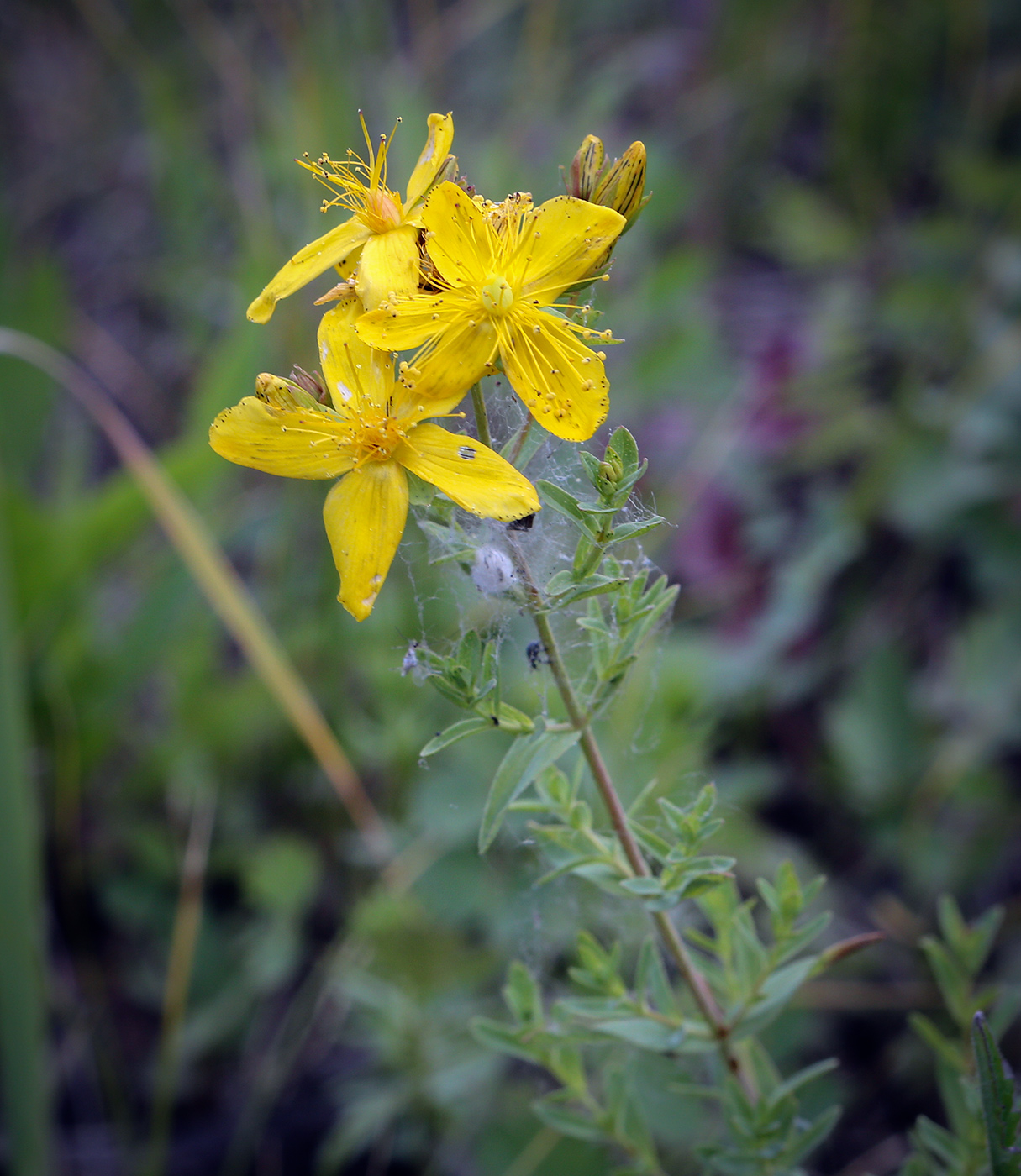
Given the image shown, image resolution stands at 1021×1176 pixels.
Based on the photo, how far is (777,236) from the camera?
8.86 ft

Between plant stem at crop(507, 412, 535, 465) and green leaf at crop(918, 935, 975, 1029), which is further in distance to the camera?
green leaf at crop(918, 935, 975, 1029)

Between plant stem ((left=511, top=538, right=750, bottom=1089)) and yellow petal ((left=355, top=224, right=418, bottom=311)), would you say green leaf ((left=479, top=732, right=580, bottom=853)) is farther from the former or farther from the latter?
yellow petal ((left=355, top=224, right=418, bottom=311))

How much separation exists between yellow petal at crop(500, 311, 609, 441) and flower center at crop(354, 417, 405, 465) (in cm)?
11

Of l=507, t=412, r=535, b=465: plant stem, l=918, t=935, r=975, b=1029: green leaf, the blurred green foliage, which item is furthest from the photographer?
the blurred green foliage

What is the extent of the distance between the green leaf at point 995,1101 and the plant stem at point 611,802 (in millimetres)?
231

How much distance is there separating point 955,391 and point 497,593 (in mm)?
1743

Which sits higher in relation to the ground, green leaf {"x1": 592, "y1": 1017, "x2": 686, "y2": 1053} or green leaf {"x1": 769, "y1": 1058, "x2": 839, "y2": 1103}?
green leaf {"x1": 592, "y1": 1017, "x2": 686, "y2": 1053}

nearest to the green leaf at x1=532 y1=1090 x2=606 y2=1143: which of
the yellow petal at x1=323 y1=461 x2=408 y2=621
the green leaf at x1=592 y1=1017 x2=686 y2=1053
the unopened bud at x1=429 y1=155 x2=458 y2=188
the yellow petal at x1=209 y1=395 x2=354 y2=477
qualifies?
the green leaf at x1=592 y1=1017 x2=686 y2=1053

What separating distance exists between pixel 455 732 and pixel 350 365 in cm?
32

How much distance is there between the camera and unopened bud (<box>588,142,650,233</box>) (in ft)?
2.49

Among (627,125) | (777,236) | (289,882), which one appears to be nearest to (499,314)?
(289,882)

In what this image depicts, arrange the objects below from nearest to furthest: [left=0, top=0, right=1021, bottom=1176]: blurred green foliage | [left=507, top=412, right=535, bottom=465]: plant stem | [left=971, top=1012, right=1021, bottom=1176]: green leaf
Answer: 1. [left=971, top=1012, right=1021, bottom=1176]: green leaf
2. [left=507, top=412, right=535, bottom=465]: plant stem
3. [left=0, top=0, right=1021, bottom=1176]: blurred green foliage

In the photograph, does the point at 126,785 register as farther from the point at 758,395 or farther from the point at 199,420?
the point at 758,395

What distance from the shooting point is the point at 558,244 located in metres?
0.76
